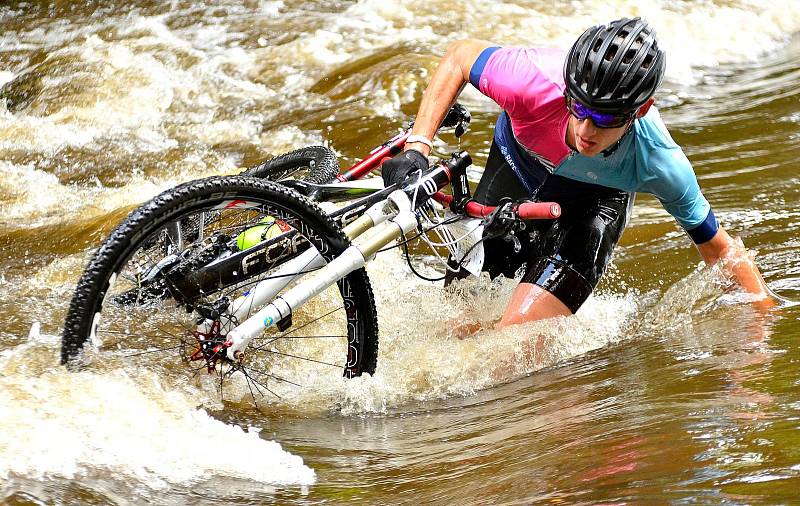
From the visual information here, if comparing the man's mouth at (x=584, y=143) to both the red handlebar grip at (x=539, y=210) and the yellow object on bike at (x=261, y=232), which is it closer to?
the red handlebar grip at (x=539, y=210)

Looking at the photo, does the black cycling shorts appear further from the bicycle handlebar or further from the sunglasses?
the sunglasses

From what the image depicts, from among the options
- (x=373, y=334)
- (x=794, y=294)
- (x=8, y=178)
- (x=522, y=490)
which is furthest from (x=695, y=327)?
(x=8, y=178)

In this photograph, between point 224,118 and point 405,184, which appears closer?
point 405,184

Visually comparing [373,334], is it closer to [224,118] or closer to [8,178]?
[8,178]

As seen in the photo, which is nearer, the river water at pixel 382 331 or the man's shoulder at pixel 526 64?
the river water at pixel 382 331

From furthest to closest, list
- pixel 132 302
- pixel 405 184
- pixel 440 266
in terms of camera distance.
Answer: pixel 440 266 < pixel 405 184 < pixel 132 302

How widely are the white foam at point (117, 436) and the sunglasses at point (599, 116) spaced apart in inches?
67.3

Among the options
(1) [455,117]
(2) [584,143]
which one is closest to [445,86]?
(1) [455,117]

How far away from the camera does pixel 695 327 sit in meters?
4.20

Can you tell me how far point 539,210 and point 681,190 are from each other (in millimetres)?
689

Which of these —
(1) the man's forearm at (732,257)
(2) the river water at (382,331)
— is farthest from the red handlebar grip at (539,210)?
(1) the man's forearm at (732,257)

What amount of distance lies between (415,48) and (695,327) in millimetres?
6433

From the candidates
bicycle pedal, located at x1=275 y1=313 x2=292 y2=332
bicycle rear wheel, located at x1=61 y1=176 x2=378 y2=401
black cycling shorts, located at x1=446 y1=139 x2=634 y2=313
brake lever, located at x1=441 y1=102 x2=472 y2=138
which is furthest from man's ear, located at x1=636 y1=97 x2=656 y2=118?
bicycle pedal, located at x1=275 y1=313 x2=292 y2=332

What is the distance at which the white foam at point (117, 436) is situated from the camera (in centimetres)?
271
